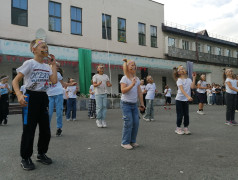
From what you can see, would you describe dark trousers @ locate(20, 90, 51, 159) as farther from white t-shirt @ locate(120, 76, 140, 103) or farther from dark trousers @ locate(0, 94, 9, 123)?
dark trousers @ locate(0, 94, 9, 123)

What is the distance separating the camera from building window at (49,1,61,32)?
1697 centimetres

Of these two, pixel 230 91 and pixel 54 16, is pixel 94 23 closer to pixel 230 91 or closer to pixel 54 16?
pixel 54 16

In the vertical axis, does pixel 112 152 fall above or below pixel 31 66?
below

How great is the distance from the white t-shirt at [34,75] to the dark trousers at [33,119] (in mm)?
85

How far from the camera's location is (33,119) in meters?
3.13

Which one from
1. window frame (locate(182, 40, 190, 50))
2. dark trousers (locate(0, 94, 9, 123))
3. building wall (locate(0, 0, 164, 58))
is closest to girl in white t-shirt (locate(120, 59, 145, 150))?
dark trousers (locate(0, 94, 9, 123))

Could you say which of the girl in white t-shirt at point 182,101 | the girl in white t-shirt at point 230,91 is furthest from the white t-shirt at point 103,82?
the girl in white t-shirt at point 230,91

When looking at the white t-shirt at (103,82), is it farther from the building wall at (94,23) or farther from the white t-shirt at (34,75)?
the building wall at (94,23)

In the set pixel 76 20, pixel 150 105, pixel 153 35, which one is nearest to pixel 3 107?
pixel 150 105

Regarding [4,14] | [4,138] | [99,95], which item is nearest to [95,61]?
[4,14]

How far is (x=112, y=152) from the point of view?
3.91 metres

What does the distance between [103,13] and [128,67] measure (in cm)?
1675

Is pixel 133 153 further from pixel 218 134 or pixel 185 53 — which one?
pixel 185 53

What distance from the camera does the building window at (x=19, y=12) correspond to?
600 inches
